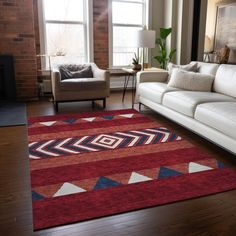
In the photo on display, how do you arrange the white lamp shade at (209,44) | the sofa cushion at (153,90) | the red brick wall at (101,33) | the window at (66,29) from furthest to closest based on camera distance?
the white lamp shade at (209,44), the red brick wall at (101,33), the window at (66,29), the sofa cushion at (153,90)

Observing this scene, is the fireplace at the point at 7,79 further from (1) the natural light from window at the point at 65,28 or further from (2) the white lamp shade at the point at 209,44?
(2) the white lamp shade at the point at 209,44

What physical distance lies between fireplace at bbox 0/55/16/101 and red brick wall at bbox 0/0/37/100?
0.17 meters

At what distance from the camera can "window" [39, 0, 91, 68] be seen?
203 inches

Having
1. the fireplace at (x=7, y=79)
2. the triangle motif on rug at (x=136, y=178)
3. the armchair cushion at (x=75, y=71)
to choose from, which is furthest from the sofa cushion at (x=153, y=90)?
the fireplace at (x=7, y=79)

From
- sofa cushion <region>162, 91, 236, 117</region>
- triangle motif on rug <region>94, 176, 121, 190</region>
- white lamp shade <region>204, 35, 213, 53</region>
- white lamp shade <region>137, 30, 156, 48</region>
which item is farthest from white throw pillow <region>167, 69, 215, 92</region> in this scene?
white lamp shade <region>204, 35, 213, 53</region>

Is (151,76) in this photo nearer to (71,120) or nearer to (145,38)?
(145,38)

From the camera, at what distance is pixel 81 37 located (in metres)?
5.49

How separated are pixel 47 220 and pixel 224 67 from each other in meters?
2.70

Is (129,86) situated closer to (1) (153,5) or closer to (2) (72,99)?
(1) (153,5)

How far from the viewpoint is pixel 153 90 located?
11.8 ft

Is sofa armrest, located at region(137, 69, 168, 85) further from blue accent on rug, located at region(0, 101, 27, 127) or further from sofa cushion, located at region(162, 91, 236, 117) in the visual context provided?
blue accent on rug, located at region(0, 101, 27, 127)

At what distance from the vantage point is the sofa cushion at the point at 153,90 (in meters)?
3.42

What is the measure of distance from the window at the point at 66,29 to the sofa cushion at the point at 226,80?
300 cm

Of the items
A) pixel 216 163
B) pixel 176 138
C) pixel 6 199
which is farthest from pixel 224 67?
pixel 6 199
